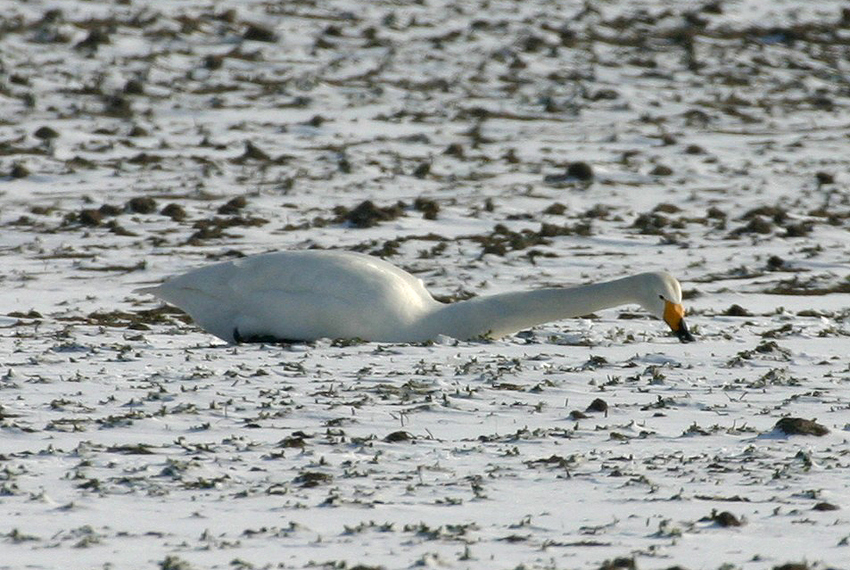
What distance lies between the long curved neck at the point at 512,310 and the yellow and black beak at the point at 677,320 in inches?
12.0

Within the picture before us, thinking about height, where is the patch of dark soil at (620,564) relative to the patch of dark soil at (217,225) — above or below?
above

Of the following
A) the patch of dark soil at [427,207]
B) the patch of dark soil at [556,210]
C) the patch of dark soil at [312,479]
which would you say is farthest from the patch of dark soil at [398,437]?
the patch of dark soil at [556,210]

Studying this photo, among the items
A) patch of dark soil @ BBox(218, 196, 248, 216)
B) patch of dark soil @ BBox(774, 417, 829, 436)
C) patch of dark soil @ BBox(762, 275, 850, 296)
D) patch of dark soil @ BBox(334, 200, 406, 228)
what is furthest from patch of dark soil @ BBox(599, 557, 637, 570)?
patch of dark soil @ BBox(218, 196, 248, 216)

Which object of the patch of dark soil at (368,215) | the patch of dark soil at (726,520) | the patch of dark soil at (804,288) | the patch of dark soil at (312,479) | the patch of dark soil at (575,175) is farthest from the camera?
the patch of dark soil at (575,175)

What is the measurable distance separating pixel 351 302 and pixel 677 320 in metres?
1.92

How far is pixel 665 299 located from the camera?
9383 mm

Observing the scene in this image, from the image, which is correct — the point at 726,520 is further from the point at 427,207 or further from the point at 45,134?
the point at 45,134

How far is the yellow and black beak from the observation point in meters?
9.29

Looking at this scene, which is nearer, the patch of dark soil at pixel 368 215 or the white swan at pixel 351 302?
the white swan at pixel 351 302

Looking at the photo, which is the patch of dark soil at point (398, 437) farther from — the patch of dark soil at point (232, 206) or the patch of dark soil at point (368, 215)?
the patch of dark soil at point (232, 206)

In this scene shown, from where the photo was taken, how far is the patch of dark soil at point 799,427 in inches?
258

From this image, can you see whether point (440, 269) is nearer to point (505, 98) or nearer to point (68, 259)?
point (68, 259)

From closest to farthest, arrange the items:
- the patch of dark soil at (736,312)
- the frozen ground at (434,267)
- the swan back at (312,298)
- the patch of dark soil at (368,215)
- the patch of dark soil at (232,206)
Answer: the frozen ground at (434,267) → the swan back at (312,298) → the patch of dark soil at (736,312) → the patch of dark soil at (368,215) → the patch of dark soil at (232,206)

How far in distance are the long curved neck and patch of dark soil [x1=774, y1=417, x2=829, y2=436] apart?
2.66 m
